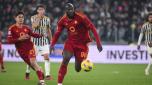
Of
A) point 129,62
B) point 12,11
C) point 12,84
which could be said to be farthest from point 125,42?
point 12,84

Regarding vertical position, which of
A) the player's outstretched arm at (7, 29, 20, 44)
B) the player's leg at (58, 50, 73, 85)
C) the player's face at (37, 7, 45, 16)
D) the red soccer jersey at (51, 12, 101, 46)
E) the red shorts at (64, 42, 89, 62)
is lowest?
the player's leg at (58, 50, 73, 85)

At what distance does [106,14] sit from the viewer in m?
30.1

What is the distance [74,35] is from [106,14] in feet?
55.3

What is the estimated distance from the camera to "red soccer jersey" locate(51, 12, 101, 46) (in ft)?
43.0

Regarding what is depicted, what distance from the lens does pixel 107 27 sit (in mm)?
29141

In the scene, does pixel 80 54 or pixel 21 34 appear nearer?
pixel 80 54

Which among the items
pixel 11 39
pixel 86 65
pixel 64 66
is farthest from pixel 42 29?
pixel 86 65

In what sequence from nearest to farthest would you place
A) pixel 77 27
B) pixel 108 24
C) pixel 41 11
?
pixel 77 27 → pixel 41 11 → pixel 108 24

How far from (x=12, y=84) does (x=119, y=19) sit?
615 inches

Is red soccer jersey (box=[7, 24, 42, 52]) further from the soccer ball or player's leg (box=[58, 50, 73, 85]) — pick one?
the soccer ball

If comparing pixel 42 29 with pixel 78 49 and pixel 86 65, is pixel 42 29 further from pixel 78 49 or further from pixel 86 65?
pixel 86 65

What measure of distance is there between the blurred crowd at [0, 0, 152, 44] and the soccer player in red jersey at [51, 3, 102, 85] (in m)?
14.9

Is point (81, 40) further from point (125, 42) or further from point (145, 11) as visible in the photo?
point (145, 11)

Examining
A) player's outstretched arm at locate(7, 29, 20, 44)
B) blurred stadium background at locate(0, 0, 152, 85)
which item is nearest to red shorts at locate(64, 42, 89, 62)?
player's outstretched arm at locate(7, 29, 20, 44)
